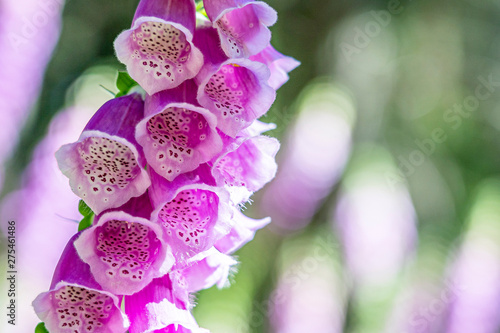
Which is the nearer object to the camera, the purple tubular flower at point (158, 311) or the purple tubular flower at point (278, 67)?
the purple tubular flower at point (158, 311)

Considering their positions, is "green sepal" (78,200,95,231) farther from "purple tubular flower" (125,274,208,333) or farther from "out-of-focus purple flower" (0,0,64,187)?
"out-of-focus purple flower" (0,0,64,187)

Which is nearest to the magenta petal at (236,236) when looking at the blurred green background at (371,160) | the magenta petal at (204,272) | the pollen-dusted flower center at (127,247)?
the magenta petal at (204,272)

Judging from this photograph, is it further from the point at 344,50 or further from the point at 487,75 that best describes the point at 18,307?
the point at 487,75

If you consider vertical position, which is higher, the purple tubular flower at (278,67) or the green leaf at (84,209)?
the purple tubular flower at (278,67)

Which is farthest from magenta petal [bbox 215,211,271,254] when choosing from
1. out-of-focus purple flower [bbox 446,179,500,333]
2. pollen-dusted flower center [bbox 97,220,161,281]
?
A: out-of-focus purple flower [bbox 446,179,500,333]

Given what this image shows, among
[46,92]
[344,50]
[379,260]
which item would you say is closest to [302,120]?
[344,50]

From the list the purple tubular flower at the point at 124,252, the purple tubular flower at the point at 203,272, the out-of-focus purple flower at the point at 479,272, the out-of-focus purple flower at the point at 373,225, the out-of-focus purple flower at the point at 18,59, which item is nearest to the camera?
the purple tubular flower at the point at 124,252

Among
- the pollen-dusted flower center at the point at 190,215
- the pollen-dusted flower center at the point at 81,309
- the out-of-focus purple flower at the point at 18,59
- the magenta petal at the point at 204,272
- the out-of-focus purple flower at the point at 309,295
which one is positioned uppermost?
the pollen-dusted flower center at the point at 190,215

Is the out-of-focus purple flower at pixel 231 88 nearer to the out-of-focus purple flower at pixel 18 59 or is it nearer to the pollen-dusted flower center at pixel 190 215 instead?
the pollen-dusted flower center at pixel 190 215
